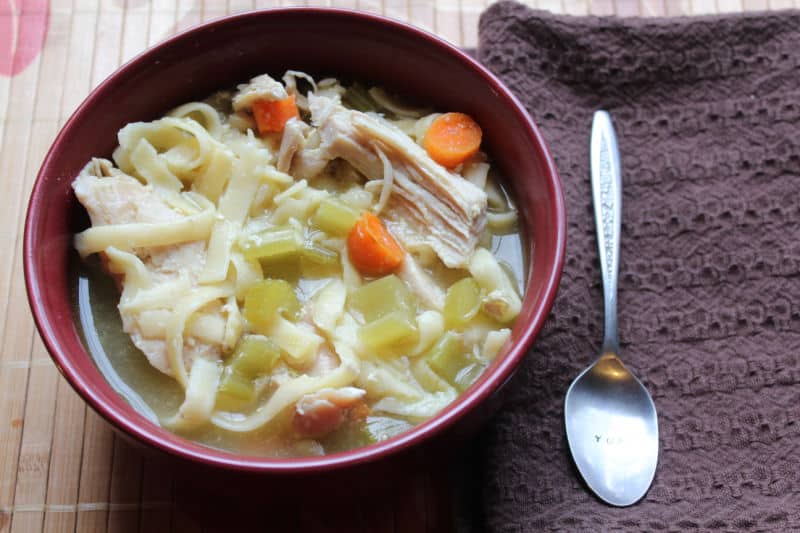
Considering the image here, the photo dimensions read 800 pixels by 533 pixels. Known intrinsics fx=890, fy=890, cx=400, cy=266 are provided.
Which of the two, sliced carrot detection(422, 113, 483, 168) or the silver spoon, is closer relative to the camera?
the silver spoon

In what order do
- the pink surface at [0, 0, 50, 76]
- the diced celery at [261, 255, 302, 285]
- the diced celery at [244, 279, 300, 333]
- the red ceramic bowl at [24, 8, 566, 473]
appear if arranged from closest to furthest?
the red ceramic bowl at [24, 8, 566, 473]
the diced celery at [244, 279, 300, 333]
the diced celery at [261, 255, 302, 285]
the pink surface at [0, 0, 50, 76]

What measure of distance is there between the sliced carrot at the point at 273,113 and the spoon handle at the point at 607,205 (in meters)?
1.00

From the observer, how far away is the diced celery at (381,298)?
240 cm

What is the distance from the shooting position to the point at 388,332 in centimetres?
235

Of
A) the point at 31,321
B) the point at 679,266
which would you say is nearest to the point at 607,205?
the point at 679,266

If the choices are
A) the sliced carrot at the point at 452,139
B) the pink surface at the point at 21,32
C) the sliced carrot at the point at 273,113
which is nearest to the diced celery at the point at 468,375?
the sliced carrot at the point at 452,139

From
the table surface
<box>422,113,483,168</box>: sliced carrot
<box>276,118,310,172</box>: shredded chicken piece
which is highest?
<box>422,113,483,168</box>: sliced carrot

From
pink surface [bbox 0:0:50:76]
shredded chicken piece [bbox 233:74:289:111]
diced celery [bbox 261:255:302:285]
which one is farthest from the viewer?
pink surface [bbox 0:0:50:76]

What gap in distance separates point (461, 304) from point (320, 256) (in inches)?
16.6

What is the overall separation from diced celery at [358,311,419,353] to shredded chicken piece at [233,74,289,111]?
2.51ft

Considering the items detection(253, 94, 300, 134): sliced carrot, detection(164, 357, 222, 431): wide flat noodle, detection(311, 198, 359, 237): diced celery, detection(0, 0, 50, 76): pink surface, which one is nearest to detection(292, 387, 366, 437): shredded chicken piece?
detection(164, 357, 222, 431): wide flat noodle

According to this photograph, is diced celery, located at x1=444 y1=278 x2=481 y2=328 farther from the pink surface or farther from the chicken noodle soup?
the pink surface

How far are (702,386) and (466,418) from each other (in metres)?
0.89

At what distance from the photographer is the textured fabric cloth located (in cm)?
252
